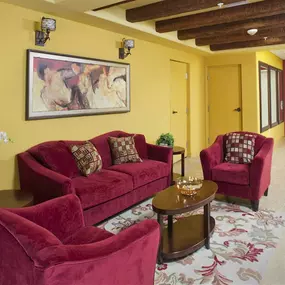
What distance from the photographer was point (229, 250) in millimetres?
2529

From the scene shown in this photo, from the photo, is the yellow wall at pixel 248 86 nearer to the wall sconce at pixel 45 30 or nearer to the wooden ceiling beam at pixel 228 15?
the wooden ceiling beam at pixel 228 15

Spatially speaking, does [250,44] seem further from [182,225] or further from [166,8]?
[182,225]

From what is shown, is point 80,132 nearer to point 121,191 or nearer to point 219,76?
point 121,191

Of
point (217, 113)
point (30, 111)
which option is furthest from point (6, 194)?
point (217, 113)

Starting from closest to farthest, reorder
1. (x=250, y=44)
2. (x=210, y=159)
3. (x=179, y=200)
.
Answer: (x=179, y=200) → (x=210, y=159) → (x=250, y=44)

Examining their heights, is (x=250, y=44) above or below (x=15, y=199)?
above

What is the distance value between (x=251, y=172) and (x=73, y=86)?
2385 millimetres

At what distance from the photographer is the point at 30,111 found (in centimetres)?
325

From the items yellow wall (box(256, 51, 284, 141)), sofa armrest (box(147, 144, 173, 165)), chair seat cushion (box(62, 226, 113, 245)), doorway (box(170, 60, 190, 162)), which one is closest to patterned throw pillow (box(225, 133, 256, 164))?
sofa armrest (box(147, 144, 173, 165))

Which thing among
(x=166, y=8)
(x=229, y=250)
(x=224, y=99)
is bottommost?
(x=229, y=250)

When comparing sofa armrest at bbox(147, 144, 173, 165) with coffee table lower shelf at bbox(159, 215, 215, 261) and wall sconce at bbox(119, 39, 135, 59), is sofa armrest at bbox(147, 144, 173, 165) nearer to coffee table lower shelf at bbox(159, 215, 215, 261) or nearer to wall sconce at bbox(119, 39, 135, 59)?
coffee table lower shelf at bbox(159, 215, 215, 261)

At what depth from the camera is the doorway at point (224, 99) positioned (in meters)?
6.64

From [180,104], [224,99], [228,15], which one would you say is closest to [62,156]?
[228,15]

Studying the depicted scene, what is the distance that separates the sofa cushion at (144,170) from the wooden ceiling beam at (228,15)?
203 cm
